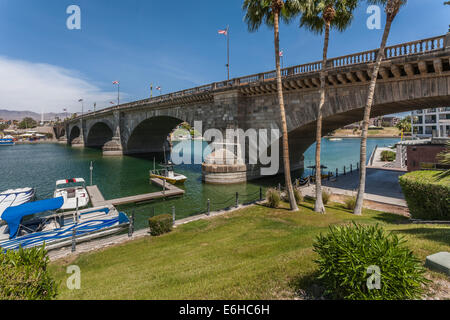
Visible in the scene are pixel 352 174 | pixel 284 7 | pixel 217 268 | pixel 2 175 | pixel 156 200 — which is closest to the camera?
pixel 217 268

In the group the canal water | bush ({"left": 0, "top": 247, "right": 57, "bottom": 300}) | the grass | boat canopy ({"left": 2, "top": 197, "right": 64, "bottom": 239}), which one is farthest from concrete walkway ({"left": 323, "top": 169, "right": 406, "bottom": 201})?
boat canopy ({"left": 2, "top": 197, "right": 64, "bottom": 239})

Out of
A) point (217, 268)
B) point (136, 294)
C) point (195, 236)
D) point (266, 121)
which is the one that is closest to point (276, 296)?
point (217, 268)

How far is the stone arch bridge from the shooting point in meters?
15.2

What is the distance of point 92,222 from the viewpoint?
14.6 metres

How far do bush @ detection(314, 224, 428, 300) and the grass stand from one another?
1.46 metres

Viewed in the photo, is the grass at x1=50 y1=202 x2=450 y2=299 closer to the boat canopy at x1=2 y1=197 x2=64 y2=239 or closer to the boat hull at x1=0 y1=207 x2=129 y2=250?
the boat hull at x1=0 y1=207 x2=129 y2=250

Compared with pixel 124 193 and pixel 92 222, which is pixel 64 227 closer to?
pixel 92 222

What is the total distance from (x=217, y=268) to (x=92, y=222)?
423 inches

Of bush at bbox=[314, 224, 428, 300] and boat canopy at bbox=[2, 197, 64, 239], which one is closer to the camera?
Answer: bush at bbox=[314, 224, 428, 300]

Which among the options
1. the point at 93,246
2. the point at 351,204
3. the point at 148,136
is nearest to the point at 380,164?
the point at 351,204


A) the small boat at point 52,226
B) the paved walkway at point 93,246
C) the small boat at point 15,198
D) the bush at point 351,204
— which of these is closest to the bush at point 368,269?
the paved walkway at point 93,246

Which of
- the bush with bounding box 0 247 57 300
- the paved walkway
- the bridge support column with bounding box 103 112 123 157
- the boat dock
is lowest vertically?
the paved walkway

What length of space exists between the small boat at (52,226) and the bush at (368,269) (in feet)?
39.3
